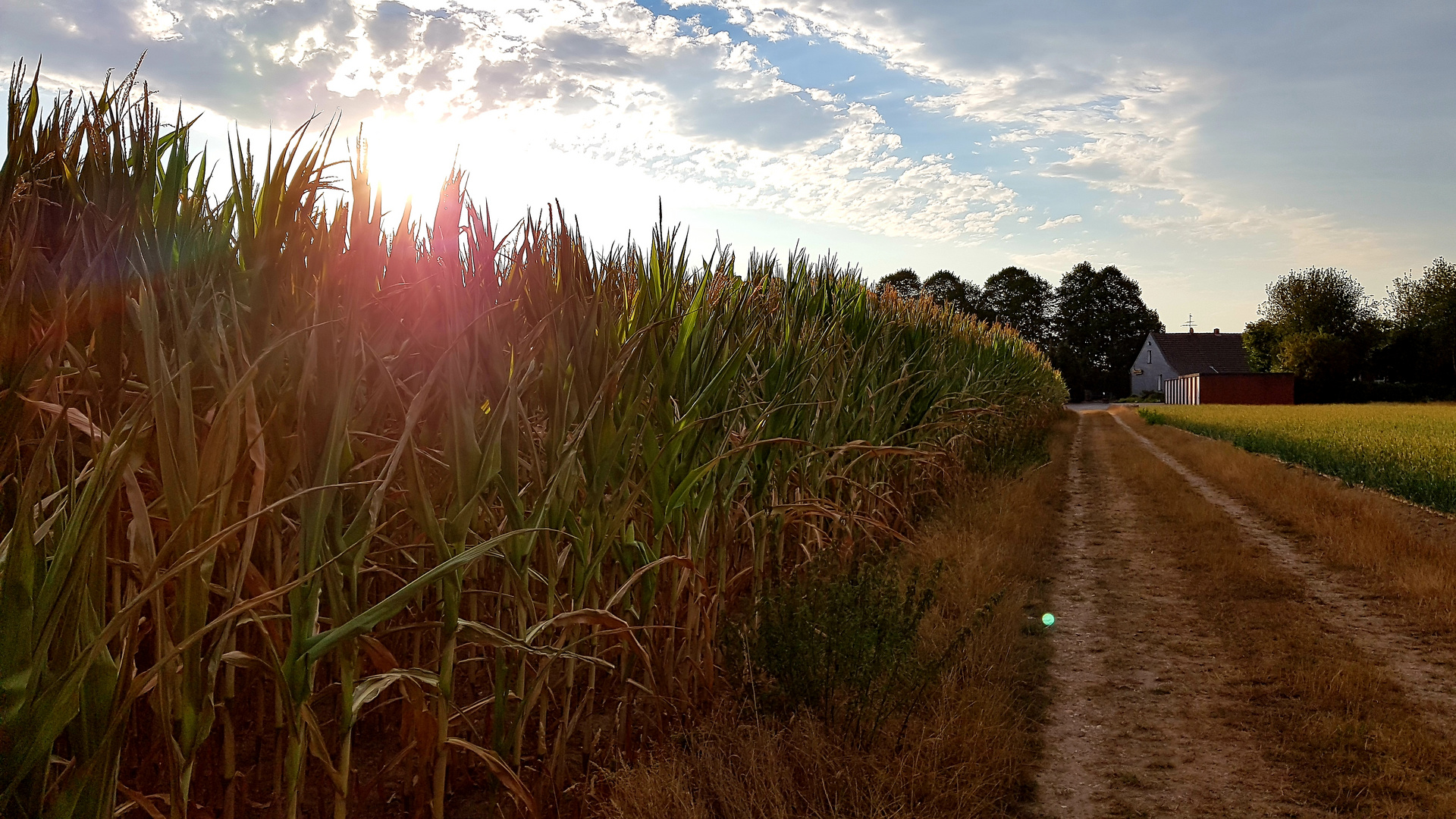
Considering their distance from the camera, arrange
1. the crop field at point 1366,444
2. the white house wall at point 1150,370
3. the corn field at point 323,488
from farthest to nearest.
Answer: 1. the white house wall at point 1150,370
2. the crop field at point 1366,444
3. the corn field at point 323,488

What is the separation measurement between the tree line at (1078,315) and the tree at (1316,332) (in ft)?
50.1

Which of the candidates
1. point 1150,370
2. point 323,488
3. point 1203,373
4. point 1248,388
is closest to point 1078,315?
point 1150,370

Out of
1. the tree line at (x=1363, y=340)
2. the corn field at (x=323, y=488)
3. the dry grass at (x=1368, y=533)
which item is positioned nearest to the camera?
the corn field at (x=323, y=488)

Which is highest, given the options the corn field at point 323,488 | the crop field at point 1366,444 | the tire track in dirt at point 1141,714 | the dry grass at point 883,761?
the corn field at point 323,488

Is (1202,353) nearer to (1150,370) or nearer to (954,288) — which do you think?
(1150,370)

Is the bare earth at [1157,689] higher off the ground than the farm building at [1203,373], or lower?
lower

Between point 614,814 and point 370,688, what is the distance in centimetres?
117

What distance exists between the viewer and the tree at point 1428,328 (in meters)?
53.4

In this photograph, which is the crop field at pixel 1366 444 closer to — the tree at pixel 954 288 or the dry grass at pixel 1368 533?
the dry grass at pixel 1368 533

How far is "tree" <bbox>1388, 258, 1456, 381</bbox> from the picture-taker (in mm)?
53438

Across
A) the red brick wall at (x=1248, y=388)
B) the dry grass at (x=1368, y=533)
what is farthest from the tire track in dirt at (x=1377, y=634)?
the red brick wall at (x=1248, y=388)

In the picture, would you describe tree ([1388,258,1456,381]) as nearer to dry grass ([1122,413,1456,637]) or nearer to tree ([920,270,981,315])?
tree ([920,270,981,315])

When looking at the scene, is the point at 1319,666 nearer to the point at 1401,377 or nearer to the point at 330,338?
the point at 330,338

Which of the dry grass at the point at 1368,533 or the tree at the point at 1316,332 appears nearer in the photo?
the dry grass at the point at 1368,533
